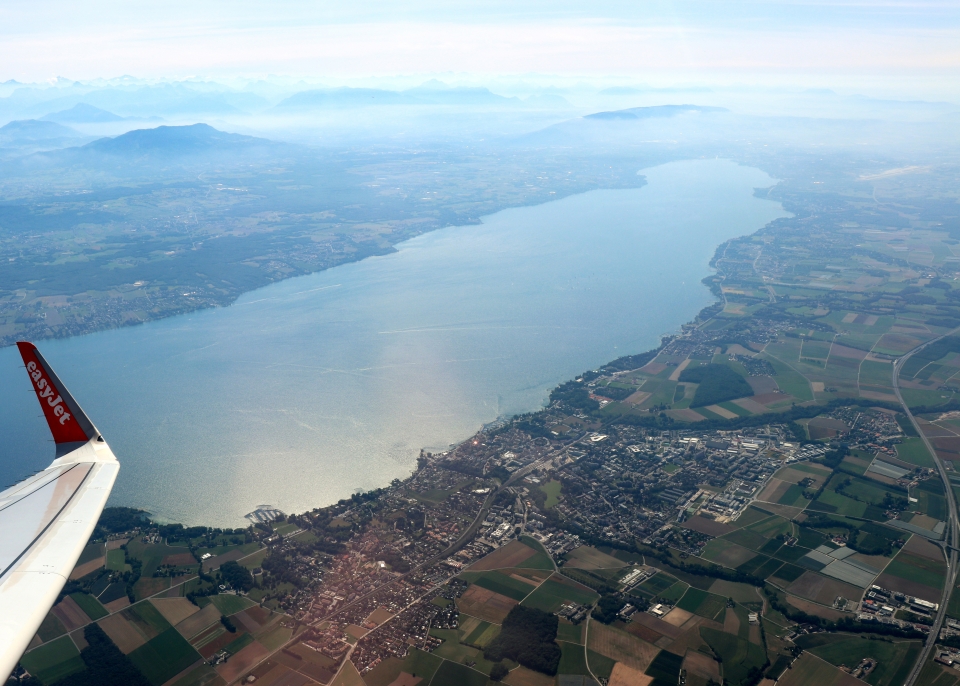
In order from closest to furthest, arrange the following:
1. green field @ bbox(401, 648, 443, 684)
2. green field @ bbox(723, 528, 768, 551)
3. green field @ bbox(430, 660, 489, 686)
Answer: green field @ bbox(430, 660, 489, 686) < green field @ bbox(401, 648, 443, 684) < green field @ bbox(723, 528, 768, 551)

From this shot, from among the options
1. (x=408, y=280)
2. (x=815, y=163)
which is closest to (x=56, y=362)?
(x=408, y=280)

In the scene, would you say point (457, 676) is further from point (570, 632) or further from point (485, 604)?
point (570, 632)

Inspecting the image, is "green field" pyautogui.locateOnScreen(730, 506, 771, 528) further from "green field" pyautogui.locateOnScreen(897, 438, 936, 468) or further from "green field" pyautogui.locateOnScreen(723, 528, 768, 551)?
"green field" pyautogui.locateOnScreen(897, 438, 936, 468)

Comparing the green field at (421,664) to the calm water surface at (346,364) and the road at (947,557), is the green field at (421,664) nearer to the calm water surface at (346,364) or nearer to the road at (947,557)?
the calm water surface at (346,364)

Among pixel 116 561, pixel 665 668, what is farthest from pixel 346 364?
pixel 665 668

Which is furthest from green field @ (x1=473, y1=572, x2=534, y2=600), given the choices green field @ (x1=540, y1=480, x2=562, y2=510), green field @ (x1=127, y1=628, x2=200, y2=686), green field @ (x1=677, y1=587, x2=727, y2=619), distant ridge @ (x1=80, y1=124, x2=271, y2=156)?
distant ridge @ (x1=80, y1=124, x2=271, y2=156)

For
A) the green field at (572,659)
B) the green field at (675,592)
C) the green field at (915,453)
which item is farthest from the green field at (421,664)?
the green field at (915,453)
